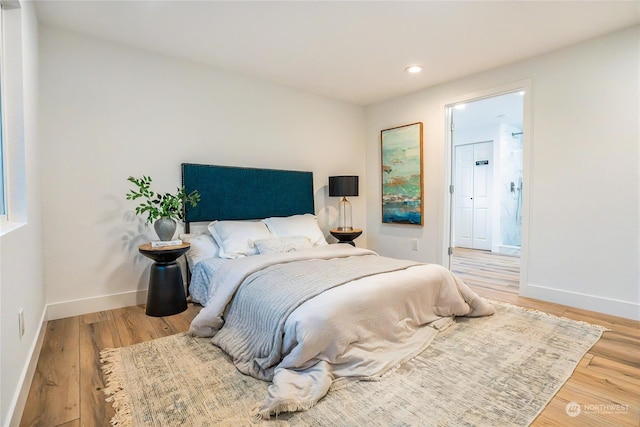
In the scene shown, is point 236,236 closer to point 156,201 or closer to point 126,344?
point 156,201

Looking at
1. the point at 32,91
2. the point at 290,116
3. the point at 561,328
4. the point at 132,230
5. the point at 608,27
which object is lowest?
the point at 561,328

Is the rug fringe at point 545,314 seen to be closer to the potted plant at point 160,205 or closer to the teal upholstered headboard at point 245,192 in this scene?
the teal upholstered headboard at point 245,192

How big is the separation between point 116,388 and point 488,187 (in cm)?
639

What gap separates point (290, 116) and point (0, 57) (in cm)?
270

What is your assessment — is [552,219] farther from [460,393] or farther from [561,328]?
[460,393]

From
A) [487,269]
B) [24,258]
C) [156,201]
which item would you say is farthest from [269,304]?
[487,269]

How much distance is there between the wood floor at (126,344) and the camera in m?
1.47

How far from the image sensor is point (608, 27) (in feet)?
8.54

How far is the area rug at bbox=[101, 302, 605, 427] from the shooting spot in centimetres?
145

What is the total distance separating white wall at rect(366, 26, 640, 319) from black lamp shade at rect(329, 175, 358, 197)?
1.74 m

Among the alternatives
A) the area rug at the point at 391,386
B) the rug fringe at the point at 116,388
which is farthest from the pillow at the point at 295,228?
the rug fringe at the point at 116,388

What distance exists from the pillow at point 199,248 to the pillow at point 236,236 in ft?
0.24

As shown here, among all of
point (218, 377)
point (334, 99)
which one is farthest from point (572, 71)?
point (218, 377)

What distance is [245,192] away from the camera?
3.57 m
